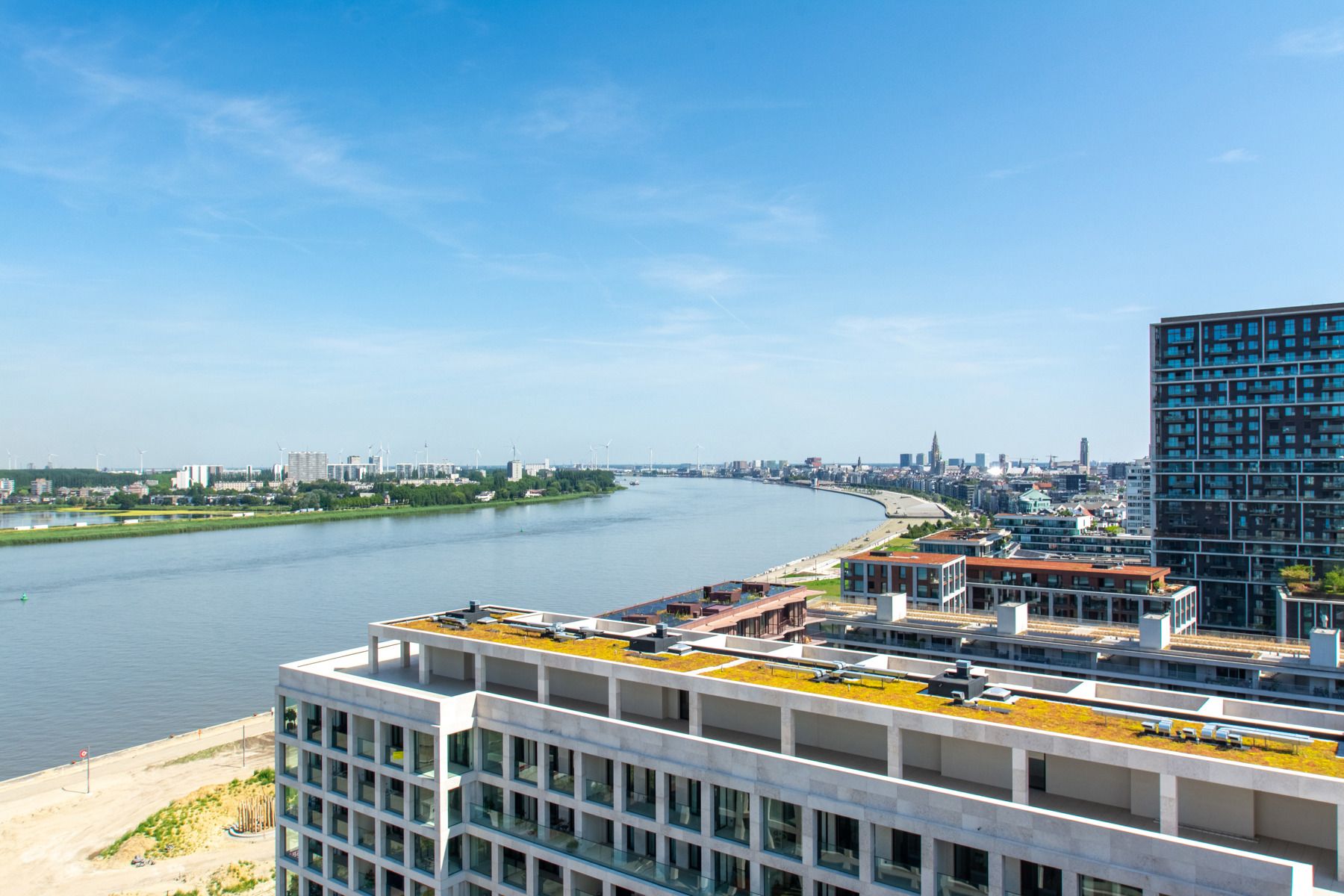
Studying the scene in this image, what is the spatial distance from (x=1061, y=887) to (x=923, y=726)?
96cm

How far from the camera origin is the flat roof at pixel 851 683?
13.7ft

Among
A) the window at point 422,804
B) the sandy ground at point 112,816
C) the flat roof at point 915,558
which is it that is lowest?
the sandy ground at point 112,816

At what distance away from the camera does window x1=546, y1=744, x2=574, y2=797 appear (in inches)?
218

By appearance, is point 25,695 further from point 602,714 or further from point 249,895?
point 602,714

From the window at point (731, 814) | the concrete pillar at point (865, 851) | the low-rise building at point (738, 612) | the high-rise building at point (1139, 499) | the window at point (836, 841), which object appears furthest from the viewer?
the high-rise building at point (1139, 499)

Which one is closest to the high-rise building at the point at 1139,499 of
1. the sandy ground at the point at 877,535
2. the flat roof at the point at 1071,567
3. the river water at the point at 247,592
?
the sandy ground at the point at 877,535

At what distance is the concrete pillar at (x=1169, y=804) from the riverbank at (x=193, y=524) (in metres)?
47.0

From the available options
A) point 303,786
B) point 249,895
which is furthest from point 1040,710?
point 249,895

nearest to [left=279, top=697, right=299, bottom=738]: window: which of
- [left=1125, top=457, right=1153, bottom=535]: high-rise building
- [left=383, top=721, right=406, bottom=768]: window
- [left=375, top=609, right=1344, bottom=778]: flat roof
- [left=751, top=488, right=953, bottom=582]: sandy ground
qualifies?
[left=375, top=609, right=1344, bottom=778]: flat roof

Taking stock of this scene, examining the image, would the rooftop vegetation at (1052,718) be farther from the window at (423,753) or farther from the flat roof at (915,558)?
the flat roof at (915,558)

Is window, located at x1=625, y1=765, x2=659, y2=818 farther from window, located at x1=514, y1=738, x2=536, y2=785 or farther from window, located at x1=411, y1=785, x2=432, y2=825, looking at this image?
window, located at x1=411, y1=785, x2=432, y2=825

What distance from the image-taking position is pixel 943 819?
4125mm

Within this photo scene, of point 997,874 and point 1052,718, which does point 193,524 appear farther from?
point 997,874

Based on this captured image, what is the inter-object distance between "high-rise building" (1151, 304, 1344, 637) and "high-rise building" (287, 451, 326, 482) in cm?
10062
